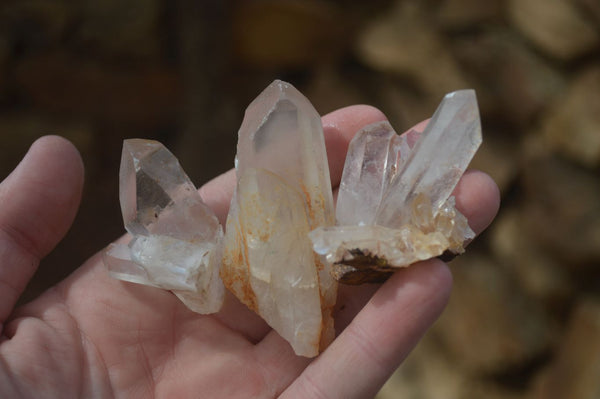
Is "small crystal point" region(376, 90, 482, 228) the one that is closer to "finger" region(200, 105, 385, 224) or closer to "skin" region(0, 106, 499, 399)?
"skin" region(0, 106, 499, 399)

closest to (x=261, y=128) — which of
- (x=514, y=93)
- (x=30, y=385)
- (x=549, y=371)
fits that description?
(x=30, y=385)

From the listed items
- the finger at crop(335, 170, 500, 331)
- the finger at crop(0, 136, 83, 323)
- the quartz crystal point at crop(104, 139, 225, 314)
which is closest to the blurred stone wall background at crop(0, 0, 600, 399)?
the finger at crop(335, 170, 500, 331)

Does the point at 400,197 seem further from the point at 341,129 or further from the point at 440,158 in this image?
the point at 341,129

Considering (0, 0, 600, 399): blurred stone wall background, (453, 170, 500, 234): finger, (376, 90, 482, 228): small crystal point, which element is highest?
(376, 90, 482, 228): small crystal point

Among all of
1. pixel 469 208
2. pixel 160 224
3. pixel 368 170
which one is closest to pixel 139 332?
pixel 160 224

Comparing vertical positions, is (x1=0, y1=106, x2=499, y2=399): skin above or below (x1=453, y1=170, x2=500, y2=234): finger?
below

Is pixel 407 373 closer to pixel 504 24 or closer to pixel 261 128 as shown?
pixel 504 24

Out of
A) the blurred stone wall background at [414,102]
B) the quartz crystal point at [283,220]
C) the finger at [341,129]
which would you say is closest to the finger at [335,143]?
the finger at [341,129]
